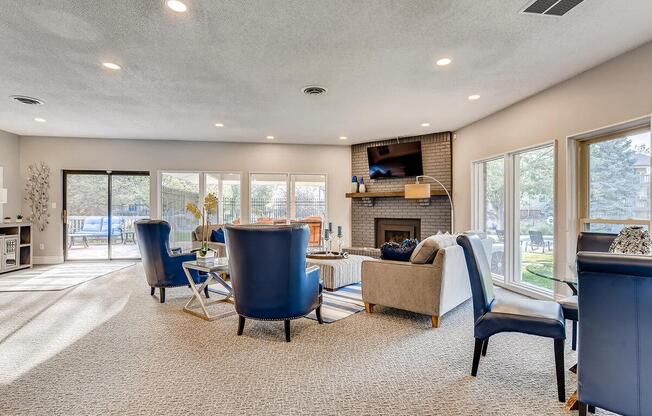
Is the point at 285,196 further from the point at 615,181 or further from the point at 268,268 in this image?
the point at 615,181

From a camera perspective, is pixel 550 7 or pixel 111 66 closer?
pixel 550 7

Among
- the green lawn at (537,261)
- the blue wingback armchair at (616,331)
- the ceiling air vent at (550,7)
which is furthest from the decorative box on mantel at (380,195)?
the blue wingback armchair at (616,331)

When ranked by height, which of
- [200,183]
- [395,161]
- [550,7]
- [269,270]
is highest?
[550,7]

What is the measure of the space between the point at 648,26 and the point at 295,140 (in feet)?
18.9

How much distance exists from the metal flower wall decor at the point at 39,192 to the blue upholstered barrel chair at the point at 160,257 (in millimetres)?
4598

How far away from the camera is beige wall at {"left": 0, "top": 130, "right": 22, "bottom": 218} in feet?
21.6

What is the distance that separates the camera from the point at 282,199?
26.1 ft

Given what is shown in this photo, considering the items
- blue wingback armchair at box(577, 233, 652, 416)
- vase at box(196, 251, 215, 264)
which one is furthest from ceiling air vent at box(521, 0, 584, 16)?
vase at box(196, 251, 215, 264)

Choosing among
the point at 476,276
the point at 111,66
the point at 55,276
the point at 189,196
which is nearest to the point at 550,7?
the point at 476,276

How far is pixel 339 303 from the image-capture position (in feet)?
13.6

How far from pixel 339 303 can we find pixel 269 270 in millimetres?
1535

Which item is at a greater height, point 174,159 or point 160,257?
point 174,159

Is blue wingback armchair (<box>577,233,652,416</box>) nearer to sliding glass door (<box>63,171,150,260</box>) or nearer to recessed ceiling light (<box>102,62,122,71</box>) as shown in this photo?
recessed ceiling light (<box>102,62,122,71</box>)

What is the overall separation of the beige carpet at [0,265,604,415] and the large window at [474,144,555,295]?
5.68 ft
